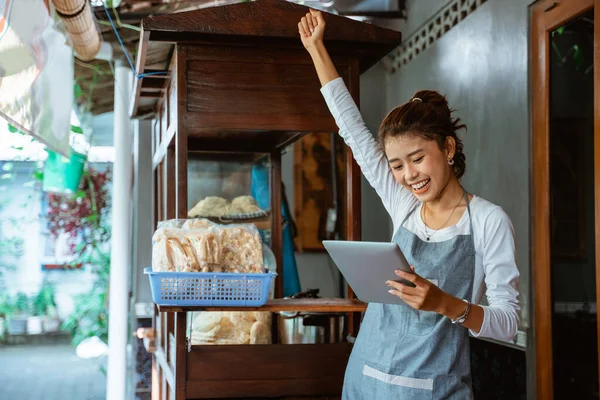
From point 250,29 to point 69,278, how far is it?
1149 cm

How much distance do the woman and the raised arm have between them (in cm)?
16

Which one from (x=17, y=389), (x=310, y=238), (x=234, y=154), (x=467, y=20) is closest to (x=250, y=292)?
(x=234, y=154)

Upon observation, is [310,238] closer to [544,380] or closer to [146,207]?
[146,207]

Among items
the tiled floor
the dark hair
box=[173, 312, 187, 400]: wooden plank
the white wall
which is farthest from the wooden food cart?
the tiled floor

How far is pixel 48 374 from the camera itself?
8.70m

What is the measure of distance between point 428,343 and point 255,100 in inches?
43.7

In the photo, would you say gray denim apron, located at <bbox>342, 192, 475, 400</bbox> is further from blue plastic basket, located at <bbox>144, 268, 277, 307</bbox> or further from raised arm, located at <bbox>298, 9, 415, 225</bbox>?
blue plastic basket, located at <bbox>144, 268, 277, 307</bbox>

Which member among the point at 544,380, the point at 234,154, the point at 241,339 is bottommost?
the point at 544,380

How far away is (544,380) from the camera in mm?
3656

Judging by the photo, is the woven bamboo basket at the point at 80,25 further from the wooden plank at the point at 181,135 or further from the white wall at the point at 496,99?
the white wall at the point at 496,99

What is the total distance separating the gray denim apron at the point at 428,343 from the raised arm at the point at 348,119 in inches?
12.5

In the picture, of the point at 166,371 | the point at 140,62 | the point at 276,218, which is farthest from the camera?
the point at 276,218

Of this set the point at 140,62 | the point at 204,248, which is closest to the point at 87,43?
the point at 140,62

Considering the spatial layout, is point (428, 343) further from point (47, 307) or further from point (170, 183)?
point (47, 307)
